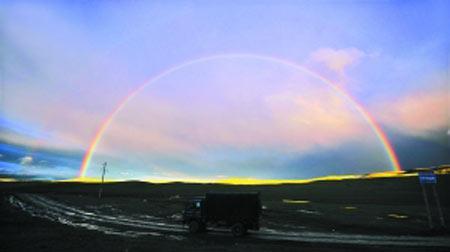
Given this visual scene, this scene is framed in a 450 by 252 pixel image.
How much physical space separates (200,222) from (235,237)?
4.40 metres

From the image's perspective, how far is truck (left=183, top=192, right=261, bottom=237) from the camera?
33.7 meters

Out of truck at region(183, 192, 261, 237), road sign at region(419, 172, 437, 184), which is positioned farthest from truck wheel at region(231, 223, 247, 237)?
road sign at region(419, 172, 437, 184)

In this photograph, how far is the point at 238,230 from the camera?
33469 millimetres

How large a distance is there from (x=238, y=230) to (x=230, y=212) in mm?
1686

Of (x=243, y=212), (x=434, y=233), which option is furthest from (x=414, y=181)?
(x=243, y=212)

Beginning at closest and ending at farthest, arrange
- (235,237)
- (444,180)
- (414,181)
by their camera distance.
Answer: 1. (235,237)
2. (444,180)
3. (414,181)

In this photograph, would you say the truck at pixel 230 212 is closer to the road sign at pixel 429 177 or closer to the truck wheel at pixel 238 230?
the truck wheel at pixel 238 230

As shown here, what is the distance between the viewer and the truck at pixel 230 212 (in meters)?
33.7

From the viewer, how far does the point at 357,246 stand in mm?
26859

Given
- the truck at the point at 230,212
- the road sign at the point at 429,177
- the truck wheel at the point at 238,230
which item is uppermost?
the road sign at the point at 429,177

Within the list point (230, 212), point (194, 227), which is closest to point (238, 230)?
point (230, 212)

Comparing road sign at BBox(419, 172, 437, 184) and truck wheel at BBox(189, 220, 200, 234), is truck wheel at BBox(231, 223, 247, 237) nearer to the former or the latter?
truck wheel at BBox(189, 220, 200, 234)

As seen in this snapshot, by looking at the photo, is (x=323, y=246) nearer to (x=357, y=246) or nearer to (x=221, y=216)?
(x=357, y=246)

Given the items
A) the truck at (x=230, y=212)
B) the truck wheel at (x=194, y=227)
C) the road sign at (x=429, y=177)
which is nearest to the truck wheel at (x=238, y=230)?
the truck at (x=230, y=212)
